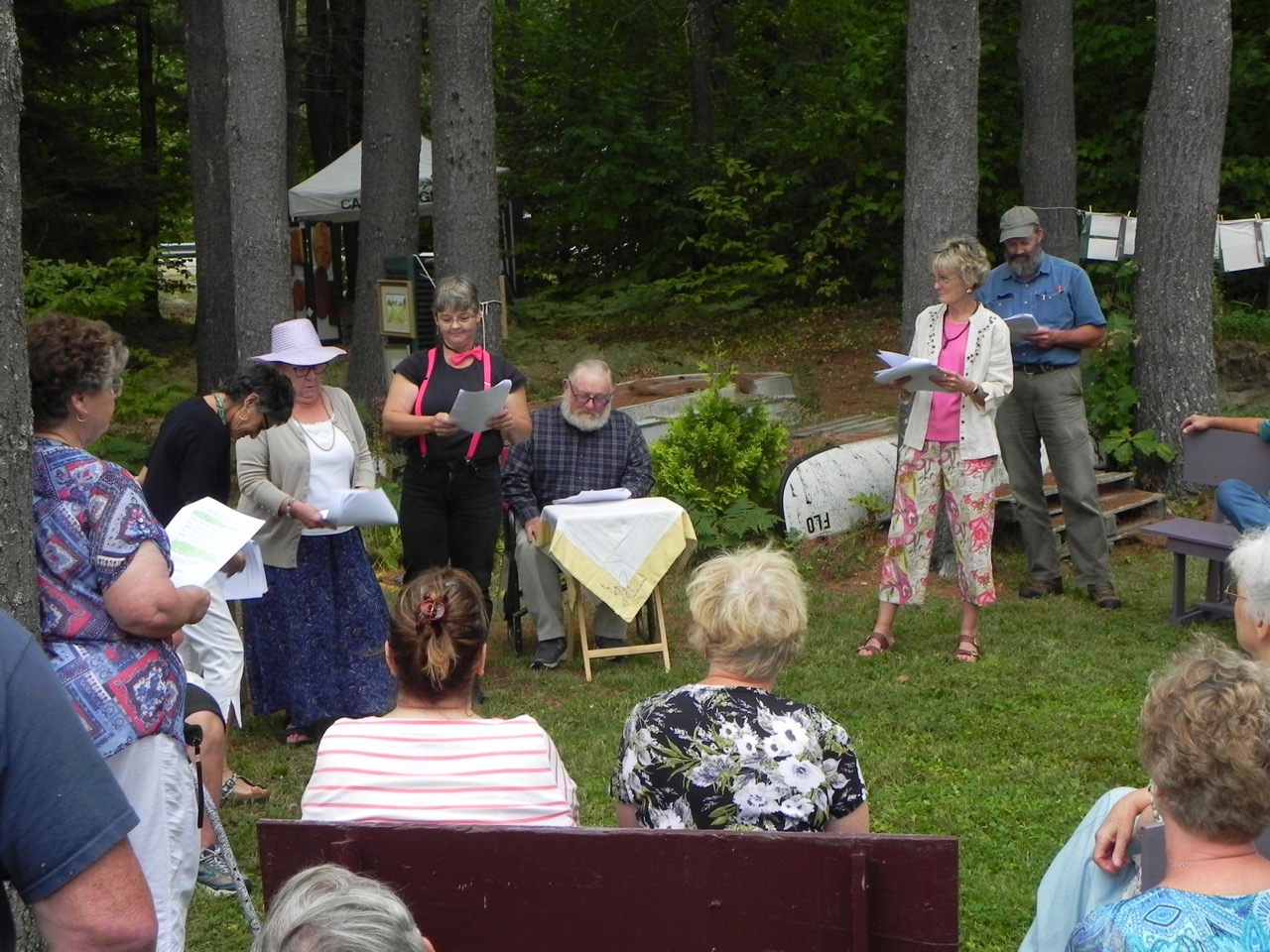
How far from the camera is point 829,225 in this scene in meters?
18.9

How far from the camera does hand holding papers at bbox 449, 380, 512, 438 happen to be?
19.6 feet

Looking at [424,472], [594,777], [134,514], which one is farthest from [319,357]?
[134,514]

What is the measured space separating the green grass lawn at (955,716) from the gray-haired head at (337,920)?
2467mm

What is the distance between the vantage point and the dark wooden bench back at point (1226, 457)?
280 inches

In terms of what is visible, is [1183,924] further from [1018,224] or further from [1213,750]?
[1018,224]

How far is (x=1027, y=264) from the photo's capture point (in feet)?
24.4

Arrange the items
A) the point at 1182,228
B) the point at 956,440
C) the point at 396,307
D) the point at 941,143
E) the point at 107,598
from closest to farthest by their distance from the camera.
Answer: the point at 107,598
the point at 956,440
the point at 941,143
the point at 1182,228
the point at 396,307

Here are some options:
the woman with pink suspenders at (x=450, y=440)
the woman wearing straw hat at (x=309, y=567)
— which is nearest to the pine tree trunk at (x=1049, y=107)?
the woman with pink suspenders at (x=450, y=440)

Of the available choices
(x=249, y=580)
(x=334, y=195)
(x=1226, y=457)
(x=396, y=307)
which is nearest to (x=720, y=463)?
(x=1226, y=457)

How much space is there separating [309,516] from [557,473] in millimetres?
1609

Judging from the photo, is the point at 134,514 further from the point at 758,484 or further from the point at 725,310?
the point at 725,310

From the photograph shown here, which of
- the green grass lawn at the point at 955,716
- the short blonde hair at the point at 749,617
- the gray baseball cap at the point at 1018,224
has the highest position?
the gray baseball cap at the point at 1018,224

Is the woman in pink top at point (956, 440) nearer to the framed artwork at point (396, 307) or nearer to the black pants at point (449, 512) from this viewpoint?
the black pants at point (449, 512)

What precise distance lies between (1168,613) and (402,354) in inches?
277
